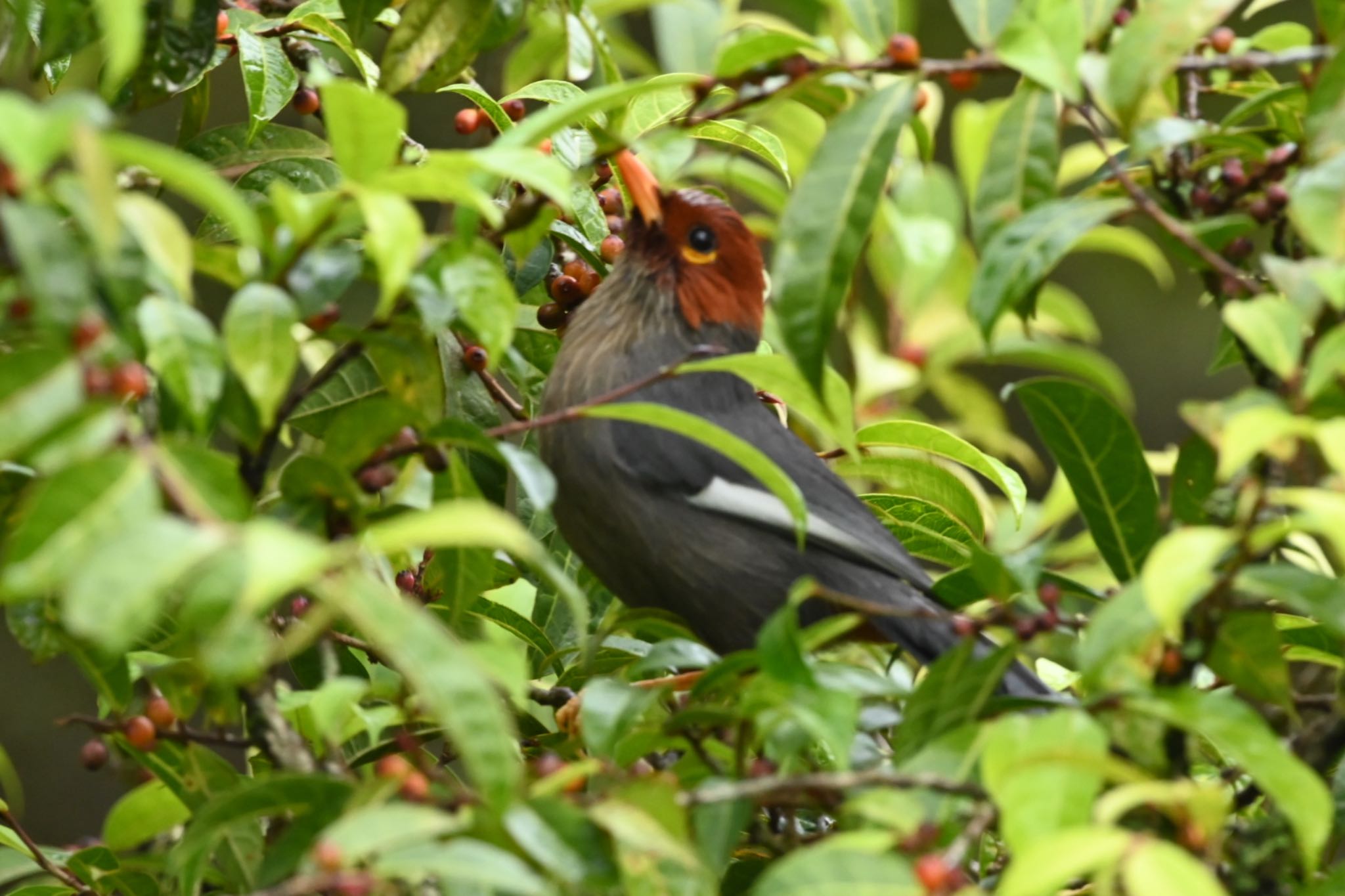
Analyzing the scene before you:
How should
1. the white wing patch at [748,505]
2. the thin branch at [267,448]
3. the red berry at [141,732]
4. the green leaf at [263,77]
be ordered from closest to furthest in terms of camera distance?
the thin branch at [267,448] < the red berry at [141,732] < the green leaf at [263,77] < the white wing patch at [748,505]

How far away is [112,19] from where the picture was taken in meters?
1.31

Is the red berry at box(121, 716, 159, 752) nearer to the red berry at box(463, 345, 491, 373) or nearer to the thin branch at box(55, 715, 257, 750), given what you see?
the thin branch at box(55, 715, 257, 750)

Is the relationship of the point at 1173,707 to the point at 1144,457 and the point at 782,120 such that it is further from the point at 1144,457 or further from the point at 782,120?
the point at 782,120

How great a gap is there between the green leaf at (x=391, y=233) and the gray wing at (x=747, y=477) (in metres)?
1.34

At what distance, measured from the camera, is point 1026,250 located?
1.71 meters

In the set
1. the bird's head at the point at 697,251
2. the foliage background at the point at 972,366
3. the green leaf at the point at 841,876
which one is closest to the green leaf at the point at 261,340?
the green leaf at the point at 841,876

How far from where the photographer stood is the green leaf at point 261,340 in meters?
1.44

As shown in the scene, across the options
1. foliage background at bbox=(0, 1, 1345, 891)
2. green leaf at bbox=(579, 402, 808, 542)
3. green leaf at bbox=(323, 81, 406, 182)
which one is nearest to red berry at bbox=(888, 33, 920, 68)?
green leaf at bbox=(579, 402, 808, 542)

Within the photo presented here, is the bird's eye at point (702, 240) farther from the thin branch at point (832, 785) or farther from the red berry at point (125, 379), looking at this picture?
the red berry at point (125, 379)

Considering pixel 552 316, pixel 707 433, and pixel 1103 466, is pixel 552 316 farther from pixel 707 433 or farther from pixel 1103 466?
pixel 707 433

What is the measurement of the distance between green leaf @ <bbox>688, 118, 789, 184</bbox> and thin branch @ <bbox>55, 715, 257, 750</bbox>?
48.2 inches

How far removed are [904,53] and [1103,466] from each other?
24.6 inches

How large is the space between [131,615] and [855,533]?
5.84 feet

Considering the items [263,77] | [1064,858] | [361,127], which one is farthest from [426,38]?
[1064,858]
